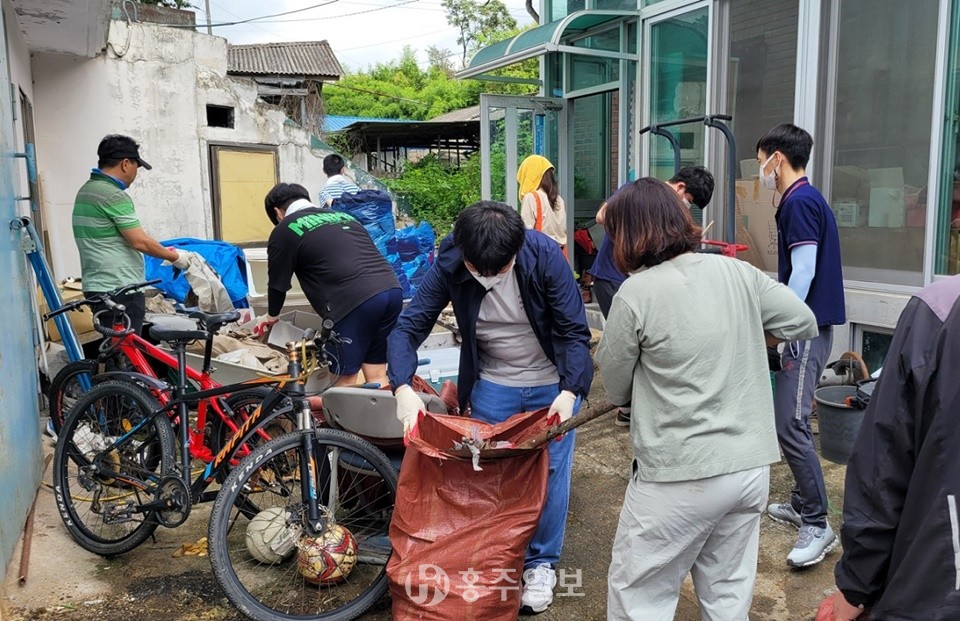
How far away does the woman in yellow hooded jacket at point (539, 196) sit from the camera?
20.3 feet

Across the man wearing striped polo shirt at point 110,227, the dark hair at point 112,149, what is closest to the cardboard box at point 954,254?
the man wearing striped polo shirt at point 110,227

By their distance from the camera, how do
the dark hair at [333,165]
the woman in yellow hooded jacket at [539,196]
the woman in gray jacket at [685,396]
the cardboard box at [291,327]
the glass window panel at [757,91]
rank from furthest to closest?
the dark hair at [333,165], the woman in yellow hooded jacket at [539,196], the glass window panel at [757,91], the cardboard box at [291,327], the woman in gray jacket at [685,396]

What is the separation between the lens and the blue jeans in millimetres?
2954

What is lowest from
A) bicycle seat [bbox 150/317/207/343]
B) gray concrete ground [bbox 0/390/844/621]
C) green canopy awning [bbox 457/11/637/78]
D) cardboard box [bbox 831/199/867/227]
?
gray concrete ground [bbox 0/390/844/621]

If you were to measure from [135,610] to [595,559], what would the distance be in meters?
1.93

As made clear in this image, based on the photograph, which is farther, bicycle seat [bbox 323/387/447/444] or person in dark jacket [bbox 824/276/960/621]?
bicycle seat [bbox 323/387/447/444]

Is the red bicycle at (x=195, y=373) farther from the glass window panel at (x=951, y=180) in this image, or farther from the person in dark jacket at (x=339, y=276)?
the glass window panel at (x=951, y=180)

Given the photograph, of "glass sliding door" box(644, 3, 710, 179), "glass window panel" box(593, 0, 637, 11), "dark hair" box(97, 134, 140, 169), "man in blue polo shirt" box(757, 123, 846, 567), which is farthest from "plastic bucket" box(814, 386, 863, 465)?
"glass window panel" box(593, 0, 637, 11)

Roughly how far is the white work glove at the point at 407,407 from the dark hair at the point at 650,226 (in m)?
0.98

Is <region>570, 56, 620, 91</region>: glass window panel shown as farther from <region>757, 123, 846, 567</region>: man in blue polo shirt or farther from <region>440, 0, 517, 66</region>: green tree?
<region>440, 0, 517, 66</region>: green tree

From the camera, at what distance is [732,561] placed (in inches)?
87.9

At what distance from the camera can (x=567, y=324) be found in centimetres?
280

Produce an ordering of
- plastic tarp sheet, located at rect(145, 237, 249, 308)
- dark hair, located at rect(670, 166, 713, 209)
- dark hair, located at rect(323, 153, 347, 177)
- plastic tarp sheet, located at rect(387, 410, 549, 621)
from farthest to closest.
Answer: dark hair, located at rect(323, 153, 347, 177)
plastic tarp sheet, located at rect(145, 237, 249, 308)
dark hair, located at rect(670, 166, 713, 209)
plastic tarp sheet, located at rect(387, 410, 549, 621)

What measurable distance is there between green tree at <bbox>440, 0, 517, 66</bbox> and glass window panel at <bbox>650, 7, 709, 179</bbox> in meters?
33.6
